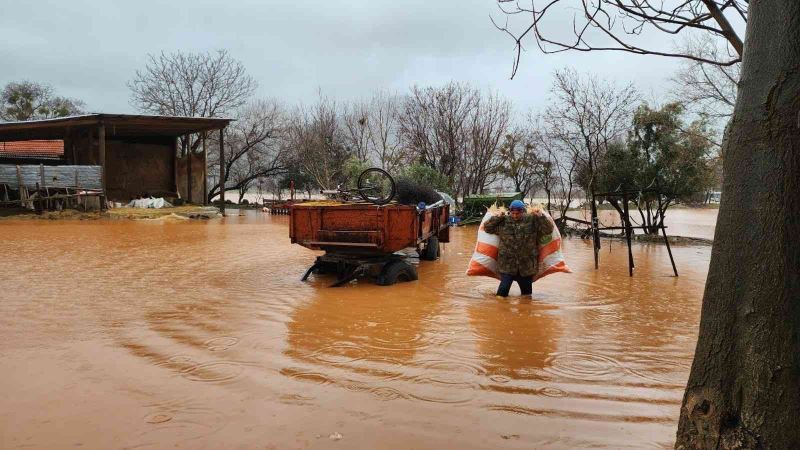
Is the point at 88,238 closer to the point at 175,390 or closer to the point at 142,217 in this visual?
the point at 142,217

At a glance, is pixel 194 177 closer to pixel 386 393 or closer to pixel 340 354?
pixel 340 354

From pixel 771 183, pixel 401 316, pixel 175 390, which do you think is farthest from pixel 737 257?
pixel 401 316

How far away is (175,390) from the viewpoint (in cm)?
412

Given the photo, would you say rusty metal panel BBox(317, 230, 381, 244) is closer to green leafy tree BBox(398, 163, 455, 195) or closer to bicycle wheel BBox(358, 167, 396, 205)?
bicycle wheel BBox(358, 167, 396, 205)

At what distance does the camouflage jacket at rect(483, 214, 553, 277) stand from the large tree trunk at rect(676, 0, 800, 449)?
5.44m

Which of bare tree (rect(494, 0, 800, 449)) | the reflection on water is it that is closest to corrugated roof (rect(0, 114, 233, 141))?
the reflection on water

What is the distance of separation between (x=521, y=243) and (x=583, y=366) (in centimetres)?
333

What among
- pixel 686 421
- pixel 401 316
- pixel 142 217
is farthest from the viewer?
pixel 142 217

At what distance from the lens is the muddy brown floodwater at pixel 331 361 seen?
3486 millimetres

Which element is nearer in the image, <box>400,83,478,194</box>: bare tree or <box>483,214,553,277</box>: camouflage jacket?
<box>483,214,553,277</box>: camouflage jacket

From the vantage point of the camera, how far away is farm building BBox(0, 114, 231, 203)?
23.2m

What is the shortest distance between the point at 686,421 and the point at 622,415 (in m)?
1.14

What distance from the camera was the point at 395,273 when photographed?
918cm

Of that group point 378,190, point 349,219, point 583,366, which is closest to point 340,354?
point 583,366
